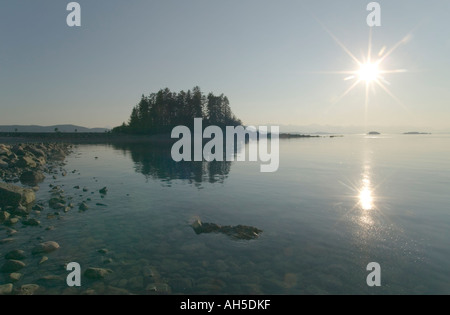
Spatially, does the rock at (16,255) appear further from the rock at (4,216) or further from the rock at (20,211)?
the rock at (20,211)

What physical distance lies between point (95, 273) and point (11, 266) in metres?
2.72

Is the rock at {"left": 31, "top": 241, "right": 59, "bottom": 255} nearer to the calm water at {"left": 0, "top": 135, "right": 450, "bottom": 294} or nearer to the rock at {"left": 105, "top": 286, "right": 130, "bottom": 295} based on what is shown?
the calm water at {"left": 0, "top": 135, "right": 450, "bottom": 294}

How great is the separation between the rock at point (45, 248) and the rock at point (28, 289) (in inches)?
86.8

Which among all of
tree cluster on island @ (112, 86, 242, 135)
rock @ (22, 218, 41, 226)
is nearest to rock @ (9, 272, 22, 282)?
rock @ (22, 218, 41, 226)

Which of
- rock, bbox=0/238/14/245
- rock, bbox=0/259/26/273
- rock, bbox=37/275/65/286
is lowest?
rock, bbox=37/275/65/286

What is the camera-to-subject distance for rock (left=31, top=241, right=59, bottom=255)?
8.57m

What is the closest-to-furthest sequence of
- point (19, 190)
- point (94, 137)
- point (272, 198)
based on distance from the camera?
point (19, 190), point (272, 198), point (94, 137)

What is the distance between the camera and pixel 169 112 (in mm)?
110625

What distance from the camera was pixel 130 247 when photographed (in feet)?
30.5

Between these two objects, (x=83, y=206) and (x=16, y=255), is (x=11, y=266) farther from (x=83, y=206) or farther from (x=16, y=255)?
(x=83, y=206)

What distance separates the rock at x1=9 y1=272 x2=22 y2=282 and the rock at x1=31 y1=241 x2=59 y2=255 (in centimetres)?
142
